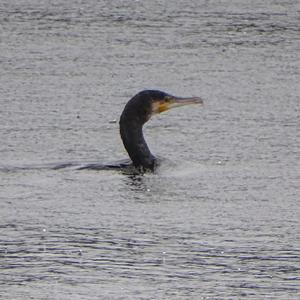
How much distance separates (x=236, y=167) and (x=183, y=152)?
61 cm

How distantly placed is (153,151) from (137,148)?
18.2 inches

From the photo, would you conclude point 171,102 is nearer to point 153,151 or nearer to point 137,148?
point 153,151

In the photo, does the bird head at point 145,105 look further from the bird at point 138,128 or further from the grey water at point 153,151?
the grey water at point 153,151

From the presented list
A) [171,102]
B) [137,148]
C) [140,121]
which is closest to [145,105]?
[140,121]

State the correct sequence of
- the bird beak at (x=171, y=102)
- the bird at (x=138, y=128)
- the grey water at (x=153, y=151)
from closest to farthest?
the grey water at (x=153, y=151)
the bird at (x=138, y=128)
the bird beak at (x=171, y=102)

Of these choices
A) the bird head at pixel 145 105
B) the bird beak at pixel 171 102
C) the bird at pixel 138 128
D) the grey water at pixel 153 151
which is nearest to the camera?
the grey water at pixel 153 151

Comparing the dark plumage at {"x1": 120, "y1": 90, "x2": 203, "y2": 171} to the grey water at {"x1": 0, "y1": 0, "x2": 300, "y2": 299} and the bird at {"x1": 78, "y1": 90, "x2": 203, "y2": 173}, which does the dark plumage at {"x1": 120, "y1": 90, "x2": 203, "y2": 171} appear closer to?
the bird at {"x1": 78, "y1": 90, "x2": 203, "y2": 173}

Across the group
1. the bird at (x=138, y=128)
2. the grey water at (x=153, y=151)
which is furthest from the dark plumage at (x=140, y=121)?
the grey water at (x=153, y=151)

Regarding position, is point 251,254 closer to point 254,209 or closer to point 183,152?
point 254,209

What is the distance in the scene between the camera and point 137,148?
1132 centimetres

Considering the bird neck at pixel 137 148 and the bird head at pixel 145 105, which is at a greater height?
the bird head at pixel 145 105

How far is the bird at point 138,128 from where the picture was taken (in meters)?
11.3

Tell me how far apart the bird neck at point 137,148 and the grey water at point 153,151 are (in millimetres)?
135

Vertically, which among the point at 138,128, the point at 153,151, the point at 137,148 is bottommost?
the point at 153,151
